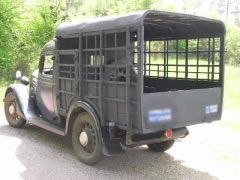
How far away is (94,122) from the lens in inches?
262

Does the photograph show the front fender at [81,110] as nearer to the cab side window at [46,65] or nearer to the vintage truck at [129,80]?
the vintage truck at [129,80]

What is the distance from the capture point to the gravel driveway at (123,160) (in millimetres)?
6531

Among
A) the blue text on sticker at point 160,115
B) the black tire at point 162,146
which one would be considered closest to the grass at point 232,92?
the black tire at point 162,146

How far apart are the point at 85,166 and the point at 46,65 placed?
2.72 metres

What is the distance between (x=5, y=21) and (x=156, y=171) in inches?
497

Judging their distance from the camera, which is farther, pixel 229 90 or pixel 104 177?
pixel 229 90

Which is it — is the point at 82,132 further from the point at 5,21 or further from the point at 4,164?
the point at 5,21

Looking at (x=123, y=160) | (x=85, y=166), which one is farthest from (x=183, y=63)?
(x=85, y=166)

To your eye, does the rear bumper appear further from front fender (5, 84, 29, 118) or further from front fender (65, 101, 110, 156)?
front fender (5, 84, 29, 118)

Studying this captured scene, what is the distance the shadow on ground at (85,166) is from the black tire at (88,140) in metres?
0.14

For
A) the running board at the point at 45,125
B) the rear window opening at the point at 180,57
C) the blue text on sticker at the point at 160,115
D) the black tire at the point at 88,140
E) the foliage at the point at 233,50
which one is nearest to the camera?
the blue text on sticker at the point at 160,115

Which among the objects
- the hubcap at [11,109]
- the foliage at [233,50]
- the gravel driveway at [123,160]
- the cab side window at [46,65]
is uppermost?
the cab side window at [46,65]

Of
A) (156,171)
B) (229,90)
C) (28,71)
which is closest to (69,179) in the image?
(156,171)

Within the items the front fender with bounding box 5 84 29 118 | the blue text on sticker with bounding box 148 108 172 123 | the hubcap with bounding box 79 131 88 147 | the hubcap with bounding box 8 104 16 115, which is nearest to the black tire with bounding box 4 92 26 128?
the hubcap with bounding box 8 104 16 115
